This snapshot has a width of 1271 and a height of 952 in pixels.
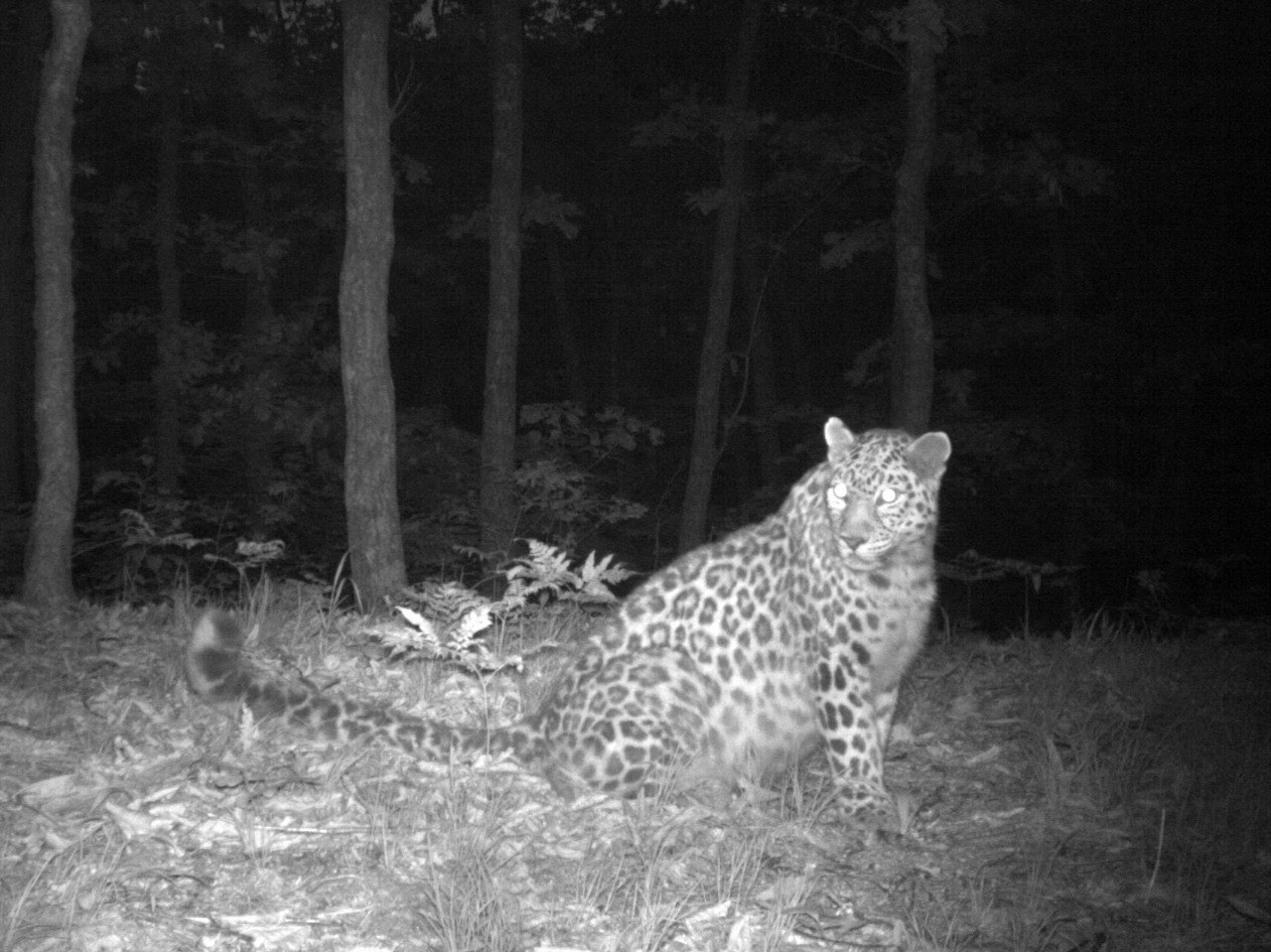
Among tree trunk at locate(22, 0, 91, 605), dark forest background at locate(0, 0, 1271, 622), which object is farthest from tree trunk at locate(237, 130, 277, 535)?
tree trunk at locate(22, 0, 91, 605)

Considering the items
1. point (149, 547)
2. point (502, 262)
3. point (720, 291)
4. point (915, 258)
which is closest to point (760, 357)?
point (720, 291)

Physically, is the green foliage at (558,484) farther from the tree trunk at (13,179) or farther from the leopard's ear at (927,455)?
the leopard's ear at (927,455)

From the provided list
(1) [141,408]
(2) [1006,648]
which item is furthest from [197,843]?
(1) [141,408]

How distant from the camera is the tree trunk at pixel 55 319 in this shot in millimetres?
11242

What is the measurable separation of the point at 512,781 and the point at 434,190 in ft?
93.6

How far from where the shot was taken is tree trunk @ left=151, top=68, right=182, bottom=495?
23719 mm

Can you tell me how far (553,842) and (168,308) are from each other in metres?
20.4

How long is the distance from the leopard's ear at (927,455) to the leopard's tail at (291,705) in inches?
101

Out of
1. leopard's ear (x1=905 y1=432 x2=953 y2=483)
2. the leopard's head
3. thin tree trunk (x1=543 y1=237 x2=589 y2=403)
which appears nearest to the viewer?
the leopard's head

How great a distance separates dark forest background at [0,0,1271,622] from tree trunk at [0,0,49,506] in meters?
0.07

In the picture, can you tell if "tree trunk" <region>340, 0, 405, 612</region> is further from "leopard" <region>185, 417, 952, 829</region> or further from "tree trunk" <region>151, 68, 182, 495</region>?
"tree trunk" <region>151, 68, 182, 495</region>

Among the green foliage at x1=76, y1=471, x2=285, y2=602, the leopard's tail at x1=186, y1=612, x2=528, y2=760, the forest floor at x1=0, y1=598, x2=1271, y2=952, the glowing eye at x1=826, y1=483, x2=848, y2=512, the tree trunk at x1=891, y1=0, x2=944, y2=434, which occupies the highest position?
the tree trunk at x1=891, y1=0, x2=944, y2=434

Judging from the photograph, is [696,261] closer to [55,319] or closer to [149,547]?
[149,547]

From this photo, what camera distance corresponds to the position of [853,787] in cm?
684
